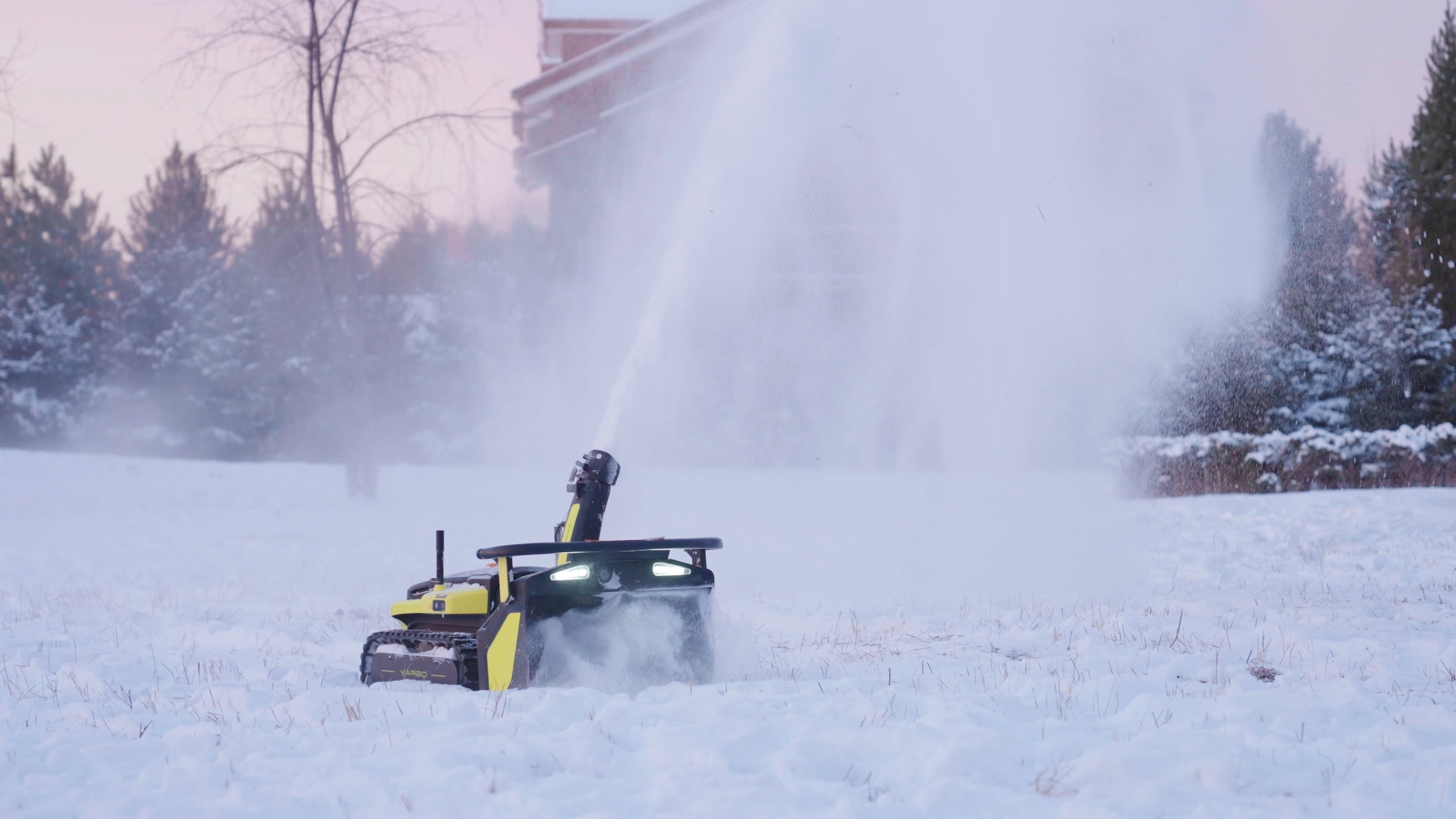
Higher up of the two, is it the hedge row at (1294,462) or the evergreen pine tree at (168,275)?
the evergreen pine tree at (168,275)

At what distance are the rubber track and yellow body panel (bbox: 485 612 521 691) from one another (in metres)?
0.13

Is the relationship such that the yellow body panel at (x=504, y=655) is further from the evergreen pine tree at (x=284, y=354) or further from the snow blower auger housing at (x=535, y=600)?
the evergreen pine tree at (x=284, y=354)

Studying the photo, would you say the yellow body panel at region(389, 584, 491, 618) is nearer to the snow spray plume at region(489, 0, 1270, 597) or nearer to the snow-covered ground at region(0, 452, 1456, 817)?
the snow-covered ground at region(0, 452, 1456, 817)

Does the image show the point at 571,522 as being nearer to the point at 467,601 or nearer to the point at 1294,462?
the point at 467,601

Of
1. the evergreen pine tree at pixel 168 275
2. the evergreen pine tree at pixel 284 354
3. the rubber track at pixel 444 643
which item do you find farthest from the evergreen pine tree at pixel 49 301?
the rubber track at pixel 444 643

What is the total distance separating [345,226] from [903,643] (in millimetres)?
19184

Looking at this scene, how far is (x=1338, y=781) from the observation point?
14.7 ft

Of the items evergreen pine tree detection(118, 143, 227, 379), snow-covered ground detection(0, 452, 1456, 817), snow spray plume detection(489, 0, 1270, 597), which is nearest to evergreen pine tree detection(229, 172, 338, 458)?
evergreen pine tree detection(118, 143, 227, 379)

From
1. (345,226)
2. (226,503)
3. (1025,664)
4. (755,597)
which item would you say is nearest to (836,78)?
(755,597)

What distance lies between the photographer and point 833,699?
5.92 m

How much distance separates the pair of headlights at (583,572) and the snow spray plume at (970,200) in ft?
4.61

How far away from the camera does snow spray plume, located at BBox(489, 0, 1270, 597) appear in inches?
513

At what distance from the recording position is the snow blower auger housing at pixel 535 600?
237 inches

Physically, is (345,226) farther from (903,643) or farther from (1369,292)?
(1369,292)
